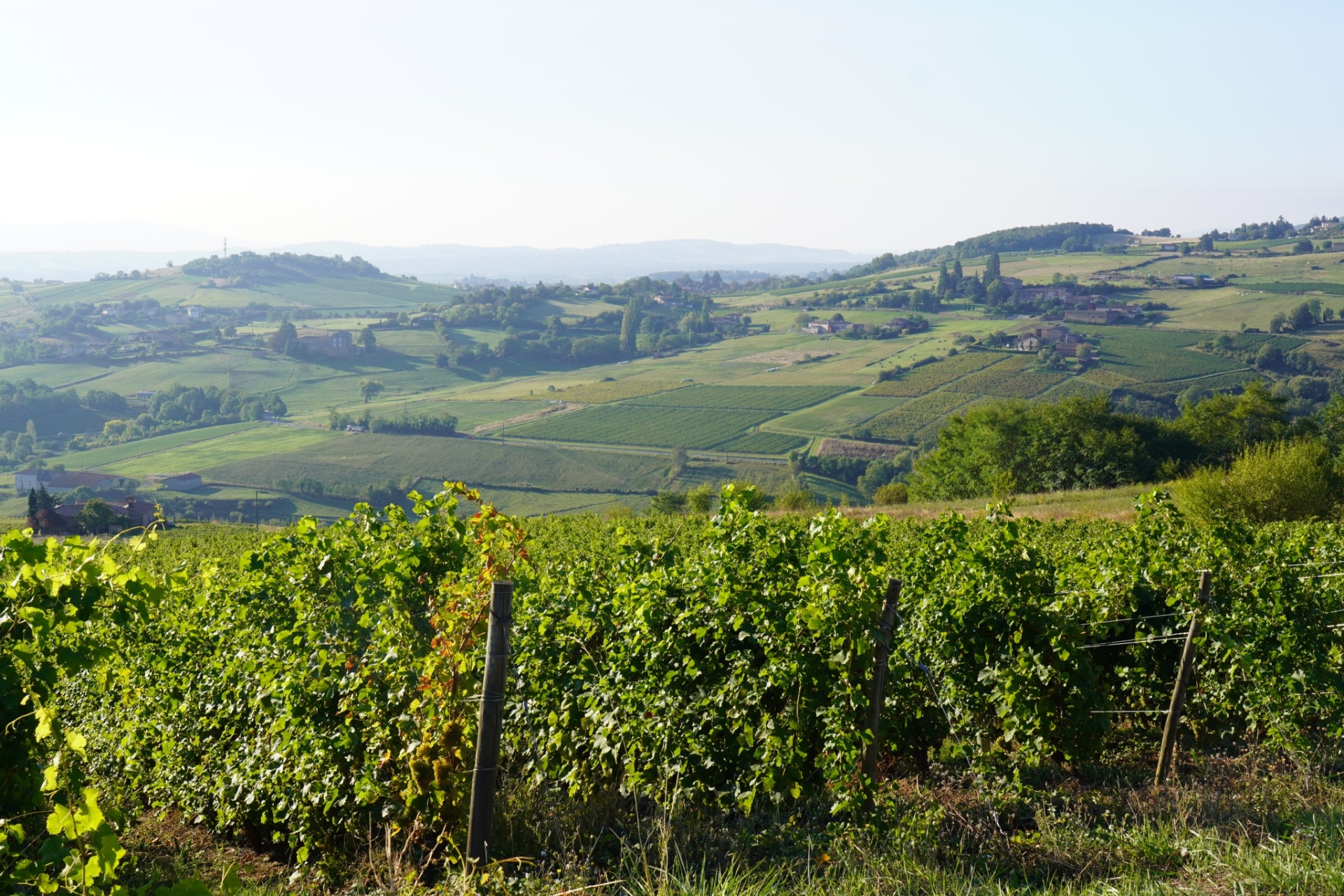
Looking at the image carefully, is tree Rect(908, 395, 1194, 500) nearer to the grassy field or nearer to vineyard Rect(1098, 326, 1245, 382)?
the grassy field

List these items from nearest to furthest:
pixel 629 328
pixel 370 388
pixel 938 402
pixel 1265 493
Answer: pixel 1265 493 → pixel 938 402 → pixel 370 388 → pixel 629 328

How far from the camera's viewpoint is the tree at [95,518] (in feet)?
166

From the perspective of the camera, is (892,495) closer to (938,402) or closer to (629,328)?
(938,402)

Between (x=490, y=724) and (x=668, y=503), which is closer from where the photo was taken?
(x=490, y=724)

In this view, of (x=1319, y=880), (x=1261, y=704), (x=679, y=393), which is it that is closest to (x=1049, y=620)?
(x=1261, y=704)

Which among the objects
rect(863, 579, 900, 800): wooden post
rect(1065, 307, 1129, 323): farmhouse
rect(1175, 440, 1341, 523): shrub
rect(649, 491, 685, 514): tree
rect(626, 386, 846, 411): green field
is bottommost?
rect(649, 491, 685, 514): tree

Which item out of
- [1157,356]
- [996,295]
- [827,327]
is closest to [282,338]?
[827,327]

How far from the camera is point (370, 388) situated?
4882 inches

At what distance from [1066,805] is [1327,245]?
184m

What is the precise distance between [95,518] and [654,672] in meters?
55.0

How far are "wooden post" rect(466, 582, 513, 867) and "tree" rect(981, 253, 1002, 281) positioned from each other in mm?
161014

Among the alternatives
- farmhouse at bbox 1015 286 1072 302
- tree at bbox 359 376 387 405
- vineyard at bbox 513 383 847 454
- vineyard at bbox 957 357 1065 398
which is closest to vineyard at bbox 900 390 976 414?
vineyard at bbox 957 357 1065 398

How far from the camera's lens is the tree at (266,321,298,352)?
145 meters

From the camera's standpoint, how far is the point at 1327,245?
6014 inches
